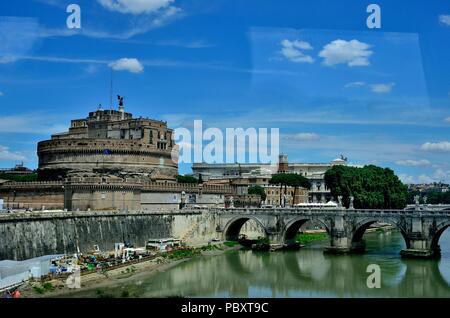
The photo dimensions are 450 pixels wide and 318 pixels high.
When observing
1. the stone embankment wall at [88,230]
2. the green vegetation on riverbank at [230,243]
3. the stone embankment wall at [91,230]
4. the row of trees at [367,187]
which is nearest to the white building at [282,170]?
the row of trees at [367,187]

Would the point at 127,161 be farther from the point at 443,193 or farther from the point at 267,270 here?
the point at 443,193

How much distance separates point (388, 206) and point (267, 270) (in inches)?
1142

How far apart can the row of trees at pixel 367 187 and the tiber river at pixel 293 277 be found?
14672mm

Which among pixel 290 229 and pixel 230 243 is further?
pixel 230 243

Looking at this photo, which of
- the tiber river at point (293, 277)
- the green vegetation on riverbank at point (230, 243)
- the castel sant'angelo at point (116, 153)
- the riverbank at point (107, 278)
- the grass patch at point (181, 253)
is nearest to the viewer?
the riverbank at point (107, 278)

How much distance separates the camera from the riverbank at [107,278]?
68.7 ft

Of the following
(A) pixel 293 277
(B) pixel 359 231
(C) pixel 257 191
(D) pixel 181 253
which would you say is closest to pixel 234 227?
(D) pixel 181 253

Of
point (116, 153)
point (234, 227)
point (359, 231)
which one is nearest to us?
point (359, 231)

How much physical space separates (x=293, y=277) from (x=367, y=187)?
27.5m

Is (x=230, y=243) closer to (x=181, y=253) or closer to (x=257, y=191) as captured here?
(x=181, y=253)

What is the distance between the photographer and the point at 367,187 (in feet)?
176

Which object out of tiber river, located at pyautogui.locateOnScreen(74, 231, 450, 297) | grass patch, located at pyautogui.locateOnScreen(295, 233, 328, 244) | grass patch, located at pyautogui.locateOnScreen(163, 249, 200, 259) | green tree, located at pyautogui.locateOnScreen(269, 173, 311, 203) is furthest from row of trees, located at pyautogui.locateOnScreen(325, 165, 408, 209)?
grass patch, located at pyautogui.locateOnScreen(163, 249, 200, 259)

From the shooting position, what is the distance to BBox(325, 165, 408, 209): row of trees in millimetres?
52656

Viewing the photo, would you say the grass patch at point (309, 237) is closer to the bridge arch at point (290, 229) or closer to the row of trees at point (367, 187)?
the bridge arch at point (290, 229)
